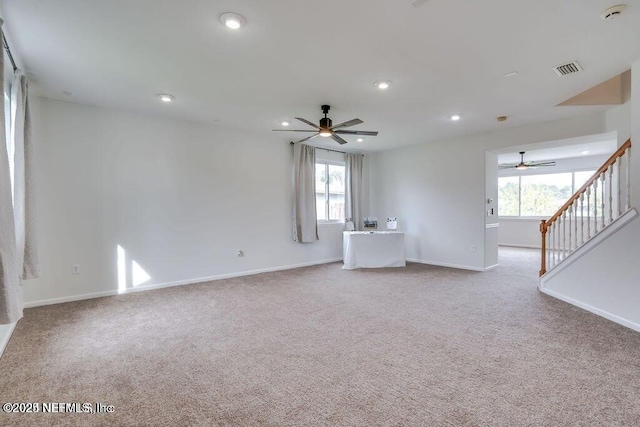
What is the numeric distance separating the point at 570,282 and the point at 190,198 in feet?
18.4

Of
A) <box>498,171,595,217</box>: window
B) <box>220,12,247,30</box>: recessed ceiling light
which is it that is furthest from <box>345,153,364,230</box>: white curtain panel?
<box>498,171,595,217</box>: window

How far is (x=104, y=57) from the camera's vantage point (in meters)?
2.91

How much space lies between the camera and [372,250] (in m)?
6.24

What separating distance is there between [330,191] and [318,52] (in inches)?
174

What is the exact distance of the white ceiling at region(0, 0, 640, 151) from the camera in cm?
225

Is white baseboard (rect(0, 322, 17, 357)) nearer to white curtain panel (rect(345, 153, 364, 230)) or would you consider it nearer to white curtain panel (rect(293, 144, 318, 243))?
white curtain panel (rect(293, 144, 318, 243))

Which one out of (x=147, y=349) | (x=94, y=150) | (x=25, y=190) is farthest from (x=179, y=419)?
(x=94, y=150)

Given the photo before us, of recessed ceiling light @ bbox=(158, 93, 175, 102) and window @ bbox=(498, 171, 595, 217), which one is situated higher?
recessed ceiling light @ bbox=(158, 93, 175, 102)

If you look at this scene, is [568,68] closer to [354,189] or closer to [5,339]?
[354,189]

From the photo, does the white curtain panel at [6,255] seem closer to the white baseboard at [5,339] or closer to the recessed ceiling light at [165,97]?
the white baseboard at [5,339]

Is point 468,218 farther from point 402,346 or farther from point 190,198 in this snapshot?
point 190,198

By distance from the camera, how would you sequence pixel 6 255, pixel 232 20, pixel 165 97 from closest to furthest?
pixel 6 255 < pixel 232 20 < pixel 165 97

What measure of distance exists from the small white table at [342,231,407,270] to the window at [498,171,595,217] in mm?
5688

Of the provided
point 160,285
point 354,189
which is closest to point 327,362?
point 160,285
